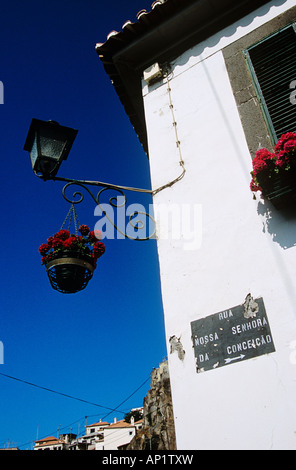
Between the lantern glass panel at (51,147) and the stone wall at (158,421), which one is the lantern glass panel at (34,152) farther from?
the stone wall at (158,421)

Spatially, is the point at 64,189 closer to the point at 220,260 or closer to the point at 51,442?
the point at 220,260

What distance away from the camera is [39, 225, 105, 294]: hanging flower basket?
4.39 metres

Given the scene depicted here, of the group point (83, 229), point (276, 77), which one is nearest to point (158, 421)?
point (83, 229)

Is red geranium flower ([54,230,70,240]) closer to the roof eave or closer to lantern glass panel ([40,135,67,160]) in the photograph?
lantern glass panel ([40,135,67,160])

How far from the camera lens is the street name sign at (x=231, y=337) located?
302 centimetres

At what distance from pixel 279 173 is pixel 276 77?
170cm

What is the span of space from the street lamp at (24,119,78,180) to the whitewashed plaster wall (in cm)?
123


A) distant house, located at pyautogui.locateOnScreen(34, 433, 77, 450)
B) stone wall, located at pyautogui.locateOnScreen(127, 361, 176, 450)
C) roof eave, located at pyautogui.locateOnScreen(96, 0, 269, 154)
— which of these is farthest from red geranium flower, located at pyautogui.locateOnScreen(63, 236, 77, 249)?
distant house, located at pyautogui.locateOnScreen(34, 433, 77, 450)

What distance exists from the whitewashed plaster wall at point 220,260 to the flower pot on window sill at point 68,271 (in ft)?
3.47

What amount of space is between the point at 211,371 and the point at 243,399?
1.18 ft

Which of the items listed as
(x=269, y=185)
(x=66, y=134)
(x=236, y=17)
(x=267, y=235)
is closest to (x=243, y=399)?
(x=267, y=235)

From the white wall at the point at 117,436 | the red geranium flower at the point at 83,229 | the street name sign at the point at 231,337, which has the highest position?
the white wall at the point at 117,436

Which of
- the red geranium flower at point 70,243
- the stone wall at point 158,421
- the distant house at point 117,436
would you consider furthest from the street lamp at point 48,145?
the distant house at point 117,436
